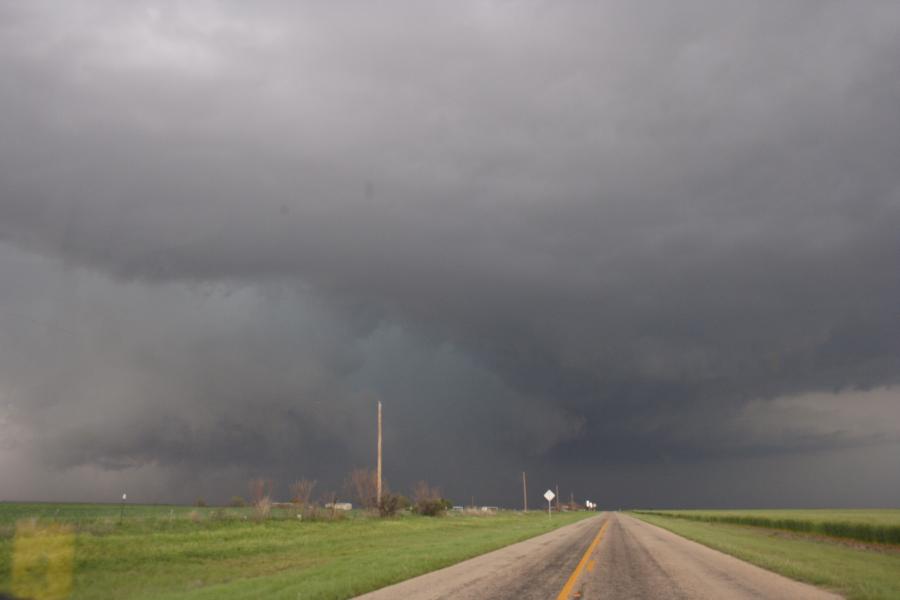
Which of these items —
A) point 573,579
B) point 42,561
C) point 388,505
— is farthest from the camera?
point 388,505

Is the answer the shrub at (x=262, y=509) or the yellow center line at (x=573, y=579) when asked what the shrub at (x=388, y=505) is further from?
the yellow center line at (x=573, y=579)

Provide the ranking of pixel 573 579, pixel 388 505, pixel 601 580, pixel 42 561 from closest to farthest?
pixel 601 580 < pixel 573 579 < pixel 42 561 < pixel 388 505

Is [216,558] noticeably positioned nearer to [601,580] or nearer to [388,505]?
[601,580]

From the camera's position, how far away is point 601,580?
684 inches

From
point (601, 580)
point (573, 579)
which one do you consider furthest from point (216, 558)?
point (601, 580)

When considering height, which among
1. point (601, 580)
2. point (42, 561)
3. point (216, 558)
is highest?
point (42, 561)

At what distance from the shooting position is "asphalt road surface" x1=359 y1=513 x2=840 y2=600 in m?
14.6

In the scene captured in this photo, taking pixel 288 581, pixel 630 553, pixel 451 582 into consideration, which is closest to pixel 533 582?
pixel 451 582

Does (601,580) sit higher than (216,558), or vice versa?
(601,580)

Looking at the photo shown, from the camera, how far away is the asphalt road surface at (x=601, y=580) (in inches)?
576

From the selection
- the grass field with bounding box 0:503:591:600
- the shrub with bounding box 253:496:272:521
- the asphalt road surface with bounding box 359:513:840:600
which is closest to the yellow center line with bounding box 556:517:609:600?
the asphalt road surface with bounding box 359:513:840:600

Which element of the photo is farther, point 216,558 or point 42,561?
point 216,558

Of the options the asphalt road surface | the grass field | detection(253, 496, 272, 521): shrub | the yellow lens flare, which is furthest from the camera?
detection(253, 496, 272, 521): shrub

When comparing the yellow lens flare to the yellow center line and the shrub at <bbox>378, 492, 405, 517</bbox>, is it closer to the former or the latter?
the yellow center line
